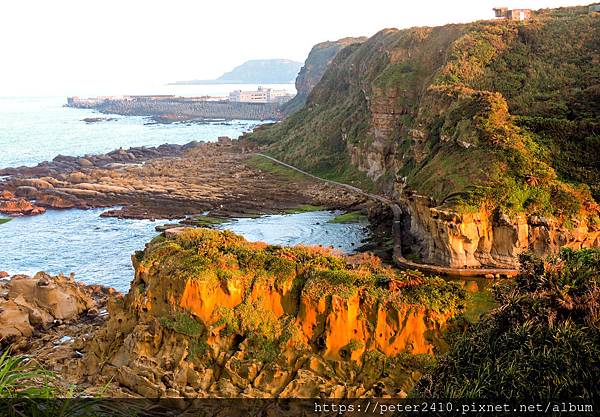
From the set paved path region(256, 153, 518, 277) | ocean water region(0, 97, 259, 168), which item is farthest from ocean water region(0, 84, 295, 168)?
paved path region(256, 153, 518, 277)

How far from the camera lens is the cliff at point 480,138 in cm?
3400

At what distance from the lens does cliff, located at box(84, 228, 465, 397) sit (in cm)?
1892

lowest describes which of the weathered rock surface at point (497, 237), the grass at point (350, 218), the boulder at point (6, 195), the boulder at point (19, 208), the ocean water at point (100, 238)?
the ocean water at point (100, 238)

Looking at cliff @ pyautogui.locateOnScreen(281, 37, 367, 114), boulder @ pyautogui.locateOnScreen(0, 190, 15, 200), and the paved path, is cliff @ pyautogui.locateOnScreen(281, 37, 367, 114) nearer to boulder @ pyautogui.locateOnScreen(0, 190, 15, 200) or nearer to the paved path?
boulder @ pyautogui.locateOnScreen(0, 190, 15, 200)

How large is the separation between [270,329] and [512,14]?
61433 mm

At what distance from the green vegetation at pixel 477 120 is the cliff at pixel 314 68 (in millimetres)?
55268

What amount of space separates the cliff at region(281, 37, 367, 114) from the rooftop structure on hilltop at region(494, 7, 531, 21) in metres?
76.0

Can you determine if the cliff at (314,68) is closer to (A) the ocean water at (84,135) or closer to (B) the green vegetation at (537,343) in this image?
(A) the ocean water at (84,135)

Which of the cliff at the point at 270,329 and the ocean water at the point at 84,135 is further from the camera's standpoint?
the ocean water at the point at 84,135

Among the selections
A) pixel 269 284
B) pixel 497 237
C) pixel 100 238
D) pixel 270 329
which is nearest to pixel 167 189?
pixel 100 238

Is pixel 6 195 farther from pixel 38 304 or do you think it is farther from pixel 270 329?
pixel 270 329

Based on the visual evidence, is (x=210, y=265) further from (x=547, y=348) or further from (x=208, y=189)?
(x=208, y=189)

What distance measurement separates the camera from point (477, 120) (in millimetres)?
41000

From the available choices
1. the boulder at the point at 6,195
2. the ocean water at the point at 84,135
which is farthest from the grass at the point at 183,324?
the ocean water at the point at 84,135
